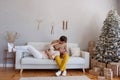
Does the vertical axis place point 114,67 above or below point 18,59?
below

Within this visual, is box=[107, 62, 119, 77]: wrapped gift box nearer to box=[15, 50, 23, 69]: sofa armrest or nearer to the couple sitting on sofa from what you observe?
the couple sitting on sofa

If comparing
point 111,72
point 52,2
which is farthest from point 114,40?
point 52,2

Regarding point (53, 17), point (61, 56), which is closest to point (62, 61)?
point (61, 56)

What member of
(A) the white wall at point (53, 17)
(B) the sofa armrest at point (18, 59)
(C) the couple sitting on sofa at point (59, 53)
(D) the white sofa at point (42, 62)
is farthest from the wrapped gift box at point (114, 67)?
(B) the sofa armrest at point (18, 59)

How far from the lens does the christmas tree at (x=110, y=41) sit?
16.9 feet

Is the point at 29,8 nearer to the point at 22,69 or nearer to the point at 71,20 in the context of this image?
the point at 71,20

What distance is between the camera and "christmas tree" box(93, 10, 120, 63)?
5.16 m

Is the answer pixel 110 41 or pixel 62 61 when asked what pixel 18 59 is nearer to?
pixel 62 61

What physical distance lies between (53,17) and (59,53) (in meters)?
1.48

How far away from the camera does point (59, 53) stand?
5.11 meters

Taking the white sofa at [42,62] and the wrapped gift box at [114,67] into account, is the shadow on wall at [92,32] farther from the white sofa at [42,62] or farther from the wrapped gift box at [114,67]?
the wrapped gift box at [114,67]

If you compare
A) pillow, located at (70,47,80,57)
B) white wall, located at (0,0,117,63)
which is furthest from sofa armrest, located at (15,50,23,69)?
pillow, located at (70,47,80,57)

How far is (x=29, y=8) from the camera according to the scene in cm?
595

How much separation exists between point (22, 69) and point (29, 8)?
2067mm
